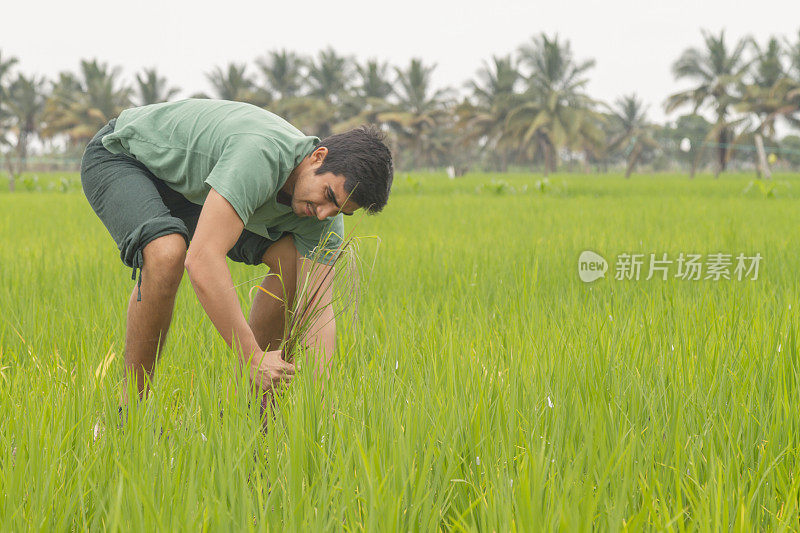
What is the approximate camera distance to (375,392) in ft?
4.31

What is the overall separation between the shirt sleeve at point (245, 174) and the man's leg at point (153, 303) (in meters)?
0.22

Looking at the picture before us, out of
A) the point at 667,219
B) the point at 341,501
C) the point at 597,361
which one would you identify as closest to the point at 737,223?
the point at 667,219

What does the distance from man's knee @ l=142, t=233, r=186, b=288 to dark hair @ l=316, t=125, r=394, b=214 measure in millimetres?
366

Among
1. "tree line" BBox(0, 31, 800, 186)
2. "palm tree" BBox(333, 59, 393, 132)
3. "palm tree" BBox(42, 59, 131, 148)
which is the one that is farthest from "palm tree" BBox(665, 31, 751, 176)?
"palm tree" BBox(42, 59, 131, 148)

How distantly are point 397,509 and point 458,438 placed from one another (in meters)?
0.32

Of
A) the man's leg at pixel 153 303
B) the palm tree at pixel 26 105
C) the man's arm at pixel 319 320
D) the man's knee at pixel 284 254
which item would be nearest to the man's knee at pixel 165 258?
the man's leg at pixel 153 303

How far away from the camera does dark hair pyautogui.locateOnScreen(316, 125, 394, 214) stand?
152 centimetres

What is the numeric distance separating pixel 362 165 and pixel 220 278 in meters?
0.40

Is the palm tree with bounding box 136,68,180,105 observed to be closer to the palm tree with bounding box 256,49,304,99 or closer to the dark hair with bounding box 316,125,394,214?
the palm tree with bounding box 256,49,304,99

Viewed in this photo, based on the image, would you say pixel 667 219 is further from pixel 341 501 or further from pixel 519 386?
pixel 341 501

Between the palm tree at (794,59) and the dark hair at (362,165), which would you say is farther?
the palm tree at (794,59)

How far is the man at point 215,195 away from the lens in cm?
140

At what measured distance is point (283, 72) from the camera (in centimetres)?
3080

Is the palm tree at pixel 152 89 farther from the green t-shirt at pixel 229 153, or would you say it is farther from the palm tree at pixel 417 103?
the green t-shirt at pixel 229 153
